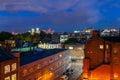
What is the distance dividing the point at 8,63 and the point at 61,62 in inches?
1390

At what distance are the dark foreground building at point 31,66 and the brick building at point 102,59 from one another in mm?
10504

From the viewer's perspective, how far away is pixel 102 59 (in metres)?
60.5

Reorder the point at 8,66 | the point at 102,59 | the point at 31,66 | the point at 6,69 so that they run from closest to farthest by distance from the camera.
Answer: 1. the point at 6,69
2. the point at 8,66
3. the point at 31,66
4. the point at 102,59

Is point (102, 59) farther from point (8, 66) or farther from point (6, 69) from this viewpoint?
point (6, 69)

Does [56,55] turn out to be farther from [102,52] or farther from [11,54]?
[11,54]

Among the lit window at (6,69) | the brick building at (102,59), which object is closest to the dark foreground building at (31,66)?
the lit window at (6,69)

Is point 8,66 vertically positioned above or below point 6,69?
above

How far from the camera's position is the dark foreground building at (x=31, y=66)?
1781 inches

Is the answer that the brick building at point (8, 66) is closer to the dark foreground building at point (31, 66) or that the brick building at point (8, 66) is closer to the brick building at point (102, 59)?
the dark foreground building at point (31, 66)

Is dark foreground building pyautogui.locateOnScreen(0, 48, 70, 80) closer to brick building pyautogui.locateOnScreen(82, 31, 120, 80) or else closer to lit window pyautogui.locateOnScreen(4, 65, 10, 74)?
lit window pyautogui.locateOnScreen(4, 65, 10, 74)

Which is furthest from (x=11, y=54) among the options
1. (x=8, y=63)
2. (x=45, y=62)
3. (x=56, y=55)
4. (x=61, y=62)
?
(x=61, y=62)

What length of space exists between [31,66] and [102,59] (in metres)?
17.7

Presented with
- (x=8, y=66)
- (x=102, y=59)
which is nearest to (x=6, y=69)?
(x=8, y=66)

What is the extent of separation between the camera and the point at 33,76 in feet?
184
